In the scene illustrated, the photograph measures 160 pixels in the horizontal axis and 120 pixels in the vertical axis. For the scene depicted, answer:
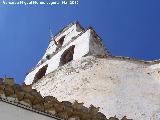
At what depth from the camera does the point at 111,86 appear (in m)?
12.2

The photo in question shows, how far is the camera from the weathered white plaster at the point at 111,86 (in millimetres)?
10859

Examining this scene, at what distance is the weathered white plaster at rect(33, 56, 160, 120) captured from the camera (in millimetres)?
10859

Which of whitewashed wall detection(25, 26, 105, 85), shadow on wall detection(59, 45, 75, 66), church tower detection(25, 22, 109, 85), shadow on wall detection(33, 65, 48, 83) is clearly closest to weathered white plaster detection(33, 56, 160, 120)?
whitewashed wall detection(25, 26, 105, 85)

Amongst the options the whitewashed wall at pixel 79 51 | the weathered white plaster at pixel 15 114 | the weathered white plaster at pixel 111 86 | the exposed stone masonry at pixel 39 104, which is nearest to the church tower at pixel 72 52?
the whitewashed wall at pixel 79 51

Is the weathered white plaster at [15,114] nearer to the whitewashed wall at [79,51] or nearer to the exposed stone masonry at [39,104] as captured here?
the exposed stone masonry at [39,104]

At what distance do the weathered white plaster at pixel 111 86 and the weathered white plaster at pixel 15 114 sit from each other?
14.2 feet

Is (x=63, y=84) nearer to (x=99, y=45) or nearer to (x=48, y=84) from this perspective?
(x=48, y=84)

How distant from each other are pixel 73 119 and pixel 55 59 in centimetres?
1340

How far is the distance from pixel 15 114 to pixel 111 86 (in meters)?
6.44

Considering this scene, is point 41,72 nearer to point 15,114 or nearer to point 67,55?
point 67,55

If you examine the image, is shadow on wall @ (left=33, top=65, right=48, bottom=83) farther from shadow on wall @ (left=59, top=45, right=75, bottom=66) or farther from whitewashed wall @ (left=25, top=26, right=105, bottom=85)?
shadow on wall @ (left=59, top=45, right=75, bottom=66)

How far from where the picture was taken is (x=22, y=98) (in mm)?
6348

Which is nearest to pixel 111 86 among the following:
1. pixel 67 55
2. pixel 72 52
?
pixel 72 52

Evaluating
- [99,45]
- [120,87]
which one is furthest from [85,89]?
[99,45]
